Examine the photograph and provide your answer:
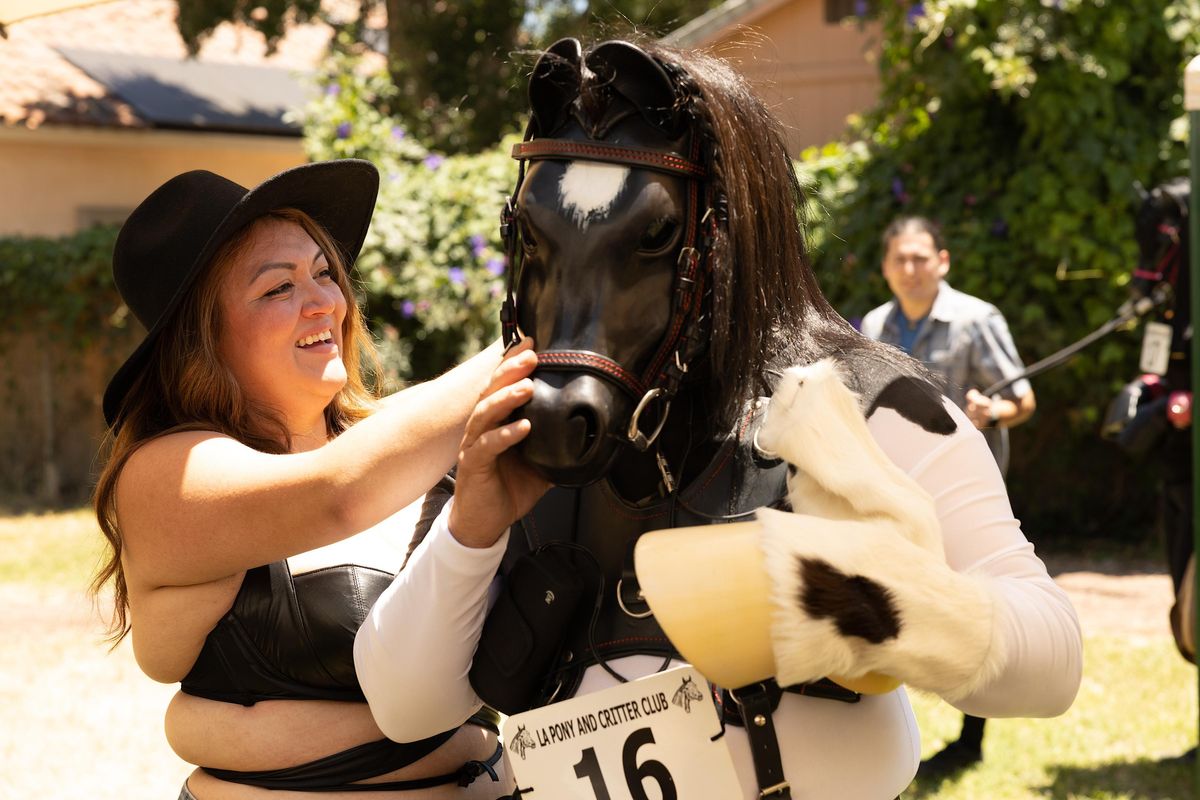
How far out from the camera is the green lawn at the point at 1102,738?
181 inches

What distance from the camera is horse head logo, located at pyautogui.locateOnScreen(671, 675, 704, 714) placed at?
1.62m

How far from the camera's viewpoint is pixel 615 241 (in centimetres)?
153

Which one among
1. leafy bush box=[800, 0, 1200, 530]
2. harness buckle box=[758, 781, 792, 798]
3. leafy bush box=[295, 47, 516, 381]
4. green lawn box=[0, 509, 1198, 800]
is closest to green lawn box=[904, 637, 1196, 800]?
green lawn box=[0, 509, 1198, 800]

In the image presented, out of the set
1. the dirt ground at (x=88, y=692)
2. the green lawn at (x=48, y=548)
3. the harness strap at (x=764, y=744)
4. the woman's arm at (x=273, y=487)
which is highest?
the woman's arm at (x=273, y=487)

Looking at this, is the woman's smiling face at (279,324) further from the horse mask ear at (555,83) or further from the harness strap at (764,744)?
the harness strap at (764,744)

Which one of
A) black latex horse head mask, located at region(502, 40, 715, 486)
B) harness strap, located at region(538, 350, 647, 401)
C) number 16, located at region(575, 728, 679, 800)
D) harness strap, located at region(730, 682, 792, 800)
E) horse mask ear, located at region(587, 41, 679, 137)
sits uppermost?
horse mask ear, located at region(587, 41, 679, 137)

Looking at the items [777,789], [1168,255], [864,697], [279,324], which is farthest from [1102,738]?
[279,324]

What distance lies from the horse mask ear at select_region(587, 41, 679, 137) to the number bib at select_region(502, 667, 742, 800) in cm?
71

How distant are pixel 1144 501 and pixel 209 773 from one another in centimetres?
816

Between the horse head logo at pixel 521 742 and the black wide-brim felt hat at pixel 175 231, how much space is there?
Result: 3.16ft

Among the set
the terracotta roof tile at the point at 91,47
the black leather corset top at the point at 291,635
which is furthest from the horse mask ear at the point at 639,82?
the terracotta roof tile at the point at 91,47

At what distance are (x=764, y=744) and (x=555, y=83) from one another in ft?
2.95

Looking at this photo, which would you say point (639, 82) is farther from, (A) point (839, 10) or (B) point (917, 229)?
(A) point (839, 10)

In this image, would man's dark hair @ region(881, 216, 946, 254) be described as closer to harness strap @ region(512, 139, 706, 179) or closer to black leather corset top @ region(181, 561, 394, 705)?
black leather corset top @ region(181, 561, 394, 705)
